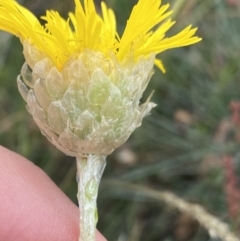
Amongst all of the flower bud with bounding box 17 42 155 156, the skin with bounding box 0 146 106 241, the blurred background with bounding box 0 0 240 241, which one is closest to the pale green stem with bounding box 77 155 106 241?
the flower bud with bounding box 17 42 155 156

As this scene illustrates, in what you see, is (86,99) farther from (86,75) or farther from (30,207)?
(30,207)

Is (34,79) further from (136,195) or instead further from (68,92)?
(136,195)

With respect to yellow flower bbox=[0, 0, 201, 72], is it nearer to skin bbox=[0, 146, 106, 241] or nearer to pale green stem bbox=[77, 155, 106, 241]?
pale green stem bbox=[77, 155, 106, 241]

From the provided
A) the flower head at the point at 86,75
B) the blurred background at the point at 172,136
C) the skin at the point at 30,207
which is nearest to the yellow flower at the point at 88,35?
the flower head at the point at 86,75

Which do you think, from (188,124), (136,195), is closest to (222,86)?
(188,124)

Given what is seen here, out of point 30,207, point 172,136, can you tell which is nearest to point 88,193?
point 30,207

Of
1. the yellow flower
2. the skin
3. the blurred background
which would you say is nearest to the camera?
the yellow flower
